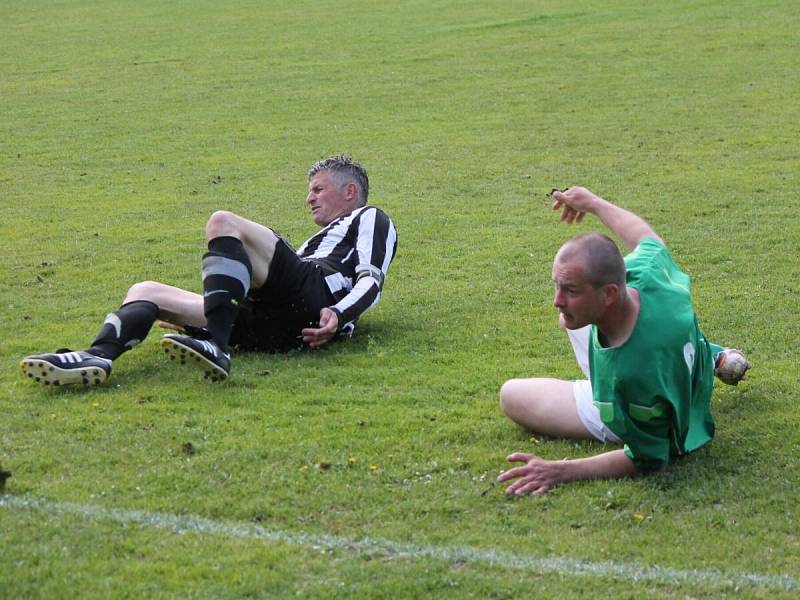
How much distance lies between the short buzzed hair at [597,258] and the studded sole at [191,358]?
8.91 ft

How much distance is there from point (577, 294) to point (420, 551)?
55.1 inches

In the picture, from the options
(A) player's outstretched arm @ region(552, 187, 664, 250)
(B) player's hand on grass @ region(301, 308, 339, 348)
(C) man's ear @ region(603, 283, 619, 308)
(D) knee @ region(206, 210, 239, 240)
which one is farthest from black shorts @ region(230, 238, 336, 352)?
(C) man's ear @ region(603, 283, 619, 308)

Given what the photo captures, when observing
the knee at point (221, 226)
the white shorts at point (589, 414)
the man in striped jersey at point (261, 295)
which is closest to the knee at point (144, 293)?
the man in striped jersey at point (261, 295)

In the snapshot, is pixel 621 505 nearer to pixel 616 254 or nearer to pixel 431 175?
pixel 616 254

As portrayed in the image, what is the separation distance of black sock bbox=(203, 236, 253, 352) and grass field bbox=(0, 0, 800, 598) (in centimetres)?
38

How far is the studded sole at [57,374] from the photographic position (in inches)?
290

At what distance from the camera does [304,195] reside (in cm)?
1452

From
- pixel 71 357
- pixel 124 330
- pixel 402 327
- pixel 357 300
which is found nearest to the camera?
pixel 71 357

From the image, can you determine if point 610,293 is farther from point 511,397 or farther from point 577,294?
point 511,397

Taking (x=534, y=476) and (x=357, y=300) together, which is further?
(x=357, y=300)

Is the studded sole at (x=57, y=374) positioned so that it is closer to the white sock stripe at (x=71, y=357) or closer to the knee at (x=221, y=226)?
the white sock stripe at (x=71, y=357)

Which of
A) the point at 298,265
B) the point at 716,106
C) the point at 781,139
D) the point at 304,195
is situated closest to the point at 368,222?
the point at 298,265

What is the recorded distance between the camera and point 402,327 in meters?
9.16

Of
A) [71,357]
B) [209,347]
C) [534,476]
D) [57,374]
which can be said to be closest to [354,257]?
[209,347]
